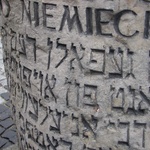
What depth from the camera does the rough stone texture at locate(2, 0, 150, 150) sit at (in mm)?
1467

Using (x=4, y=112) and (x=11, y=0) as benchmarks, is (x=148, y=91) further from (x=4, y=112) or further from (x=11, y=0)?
(x=4, y=112)

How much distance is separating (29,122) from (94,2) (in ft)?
2.29

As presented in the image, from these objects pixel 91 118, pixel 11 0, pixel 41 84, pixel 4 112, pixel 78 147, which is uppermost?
pixel 11 0

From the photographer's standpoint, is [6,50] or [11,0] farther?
[6,50]

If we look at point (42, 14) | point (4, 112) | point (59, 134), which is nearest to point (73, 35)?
point (42, 14)

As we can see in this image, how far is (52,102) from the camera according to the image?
1.70m

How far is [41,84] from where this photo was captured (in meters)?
1.71

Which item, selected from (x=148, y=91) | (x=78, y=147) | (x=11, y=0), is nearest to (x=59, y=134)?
(x=78, y=147)

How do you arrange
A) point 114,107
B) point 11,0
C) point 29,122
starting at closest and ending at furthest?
point 114,107 < point 11,0 < point 29,122

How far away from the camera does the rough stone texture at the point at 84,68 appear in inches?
57.7

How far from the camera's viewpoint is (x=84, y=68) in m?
1.56

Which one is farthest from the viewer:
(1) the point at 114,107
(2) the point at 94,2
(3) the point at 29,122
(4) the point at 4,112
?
(4) the point at 4,112

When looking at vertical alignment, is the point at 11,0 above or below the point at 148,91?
above

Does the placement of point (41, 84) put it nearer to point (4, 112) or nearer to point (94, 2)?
point (94, 2)
